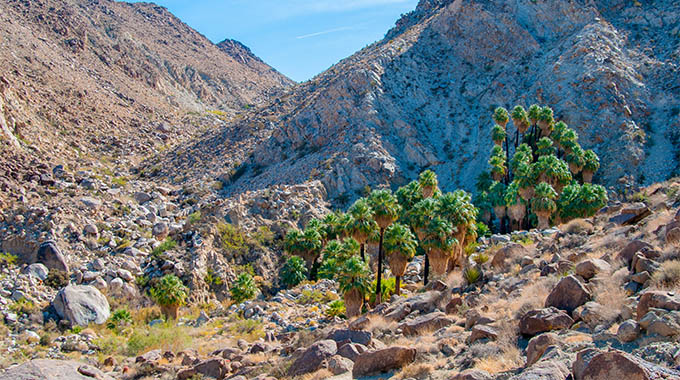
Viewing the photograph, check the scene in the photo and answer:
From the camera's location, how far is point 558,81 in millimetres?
62656

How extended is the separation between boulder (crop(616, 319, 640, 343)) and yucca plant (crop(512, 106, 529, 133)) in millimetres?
48944

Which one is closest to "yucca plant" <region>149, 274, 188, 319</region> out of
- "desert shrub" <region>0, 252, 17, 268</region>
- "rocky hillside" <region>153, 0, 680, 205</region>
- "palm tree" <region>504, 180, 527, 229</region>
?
"desert shrub" <region>0, 252, 17, 268</region>

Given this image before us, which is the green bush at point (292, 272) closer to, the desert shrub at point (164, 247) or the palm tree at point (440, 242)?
the desert shrub at point (164, 247)

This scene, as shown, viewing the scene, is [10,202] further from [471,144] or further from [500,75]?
[500,75]

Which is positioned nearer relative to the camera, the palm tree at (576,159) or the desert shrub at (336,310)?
the desert shrub at (336,310)

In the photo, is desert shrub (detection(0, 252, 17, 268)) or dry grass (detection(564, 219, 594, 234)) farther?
desert shrub (detection(0, 252, 17, 268))

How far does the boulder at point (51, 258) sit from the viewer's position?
3631 cm

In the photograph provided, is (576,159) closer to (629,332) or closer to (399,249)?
(399,249)

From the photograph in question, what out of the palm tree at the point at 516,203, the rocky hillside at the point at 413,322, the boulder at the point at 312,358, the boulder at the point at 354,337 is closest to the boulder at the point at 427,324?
the rocky hillside at the point at 413,322

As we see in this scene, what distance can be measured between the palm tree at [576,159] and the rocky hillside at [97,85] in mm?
50638

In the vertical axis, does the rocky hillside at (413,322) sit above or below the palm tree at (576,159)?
below

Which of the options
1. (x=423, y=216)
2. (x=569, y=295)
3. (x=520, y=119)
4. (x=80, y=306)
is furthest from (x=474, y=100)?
(x=569, y=295)

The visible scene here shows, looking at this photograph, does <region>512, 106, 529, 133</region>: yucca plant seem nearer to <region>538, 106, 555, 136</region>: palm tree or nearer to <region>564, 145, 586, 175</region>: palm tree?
<region>538, 106, 555, 136</region>: palm tree

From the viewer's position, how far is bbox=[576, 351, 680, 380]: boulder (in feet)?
26.1
